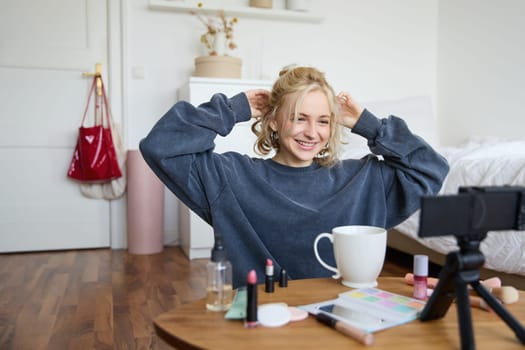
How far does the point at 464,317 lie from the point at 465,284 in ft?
0.14

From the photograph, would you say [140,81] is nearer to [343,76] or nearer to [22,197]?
[22,197]

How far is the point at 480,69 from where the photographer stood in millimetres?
3426

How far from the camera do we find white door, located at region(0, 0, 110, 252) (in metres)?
3.09

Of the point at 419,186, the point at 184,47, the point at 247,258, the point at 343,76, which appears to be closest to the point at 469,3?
the point at 343,76

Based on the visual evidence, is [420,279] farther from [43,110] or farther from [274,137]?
[43,110]

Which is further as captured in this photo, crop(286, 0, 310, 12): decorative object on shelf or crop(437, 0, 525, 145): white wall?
crop(286, 0, 310, 12): decorative object on shelf

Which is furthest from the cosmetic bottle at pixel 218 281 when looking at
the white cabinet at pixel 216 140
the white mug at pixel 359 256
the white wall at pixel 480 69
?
the white wall at pixel 480 69

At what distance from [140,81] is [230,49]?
24.1 inches

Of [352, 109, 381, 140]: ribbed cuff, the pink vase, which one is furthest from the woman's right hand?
the pink vase

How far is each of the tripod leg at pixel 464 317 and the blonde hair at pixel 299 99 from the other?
64 centimetres

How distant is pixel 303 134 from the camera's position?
117 centimetres

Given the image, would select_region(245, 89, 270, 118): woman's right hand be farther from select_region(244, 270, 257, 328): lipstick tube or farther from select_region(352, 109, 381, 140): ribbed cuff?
select_region(244, 270, 257, 328): lipstick tube

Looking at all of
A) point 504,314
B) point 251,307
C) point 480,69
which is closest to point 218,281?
point 251,307

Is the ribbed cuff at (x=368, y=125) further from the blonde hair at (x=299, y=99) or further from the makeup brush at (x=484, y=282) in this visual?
the makeup brush at (x=484, y=282)
